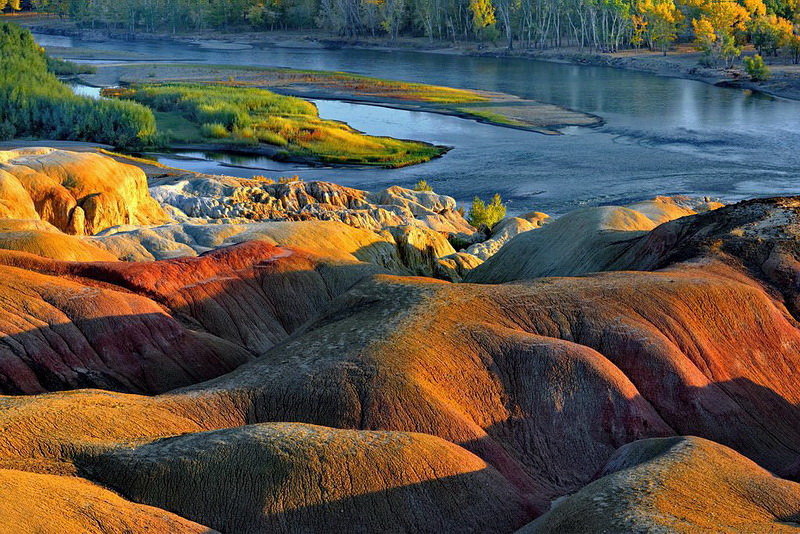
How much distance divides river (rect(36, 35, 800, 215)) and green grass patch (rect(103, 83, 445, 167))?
284 cm

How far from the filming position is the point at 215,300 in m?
25.6

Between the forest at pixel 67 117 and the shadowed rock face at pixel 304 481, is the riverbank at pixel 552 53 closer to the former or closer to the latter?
the forest at pixel 67 117

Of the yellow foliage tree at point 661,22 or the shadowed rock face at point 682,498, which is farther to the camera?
the yellow foliage tree at point 661,22

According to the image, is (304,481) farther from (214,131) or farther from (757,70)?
(757,70)

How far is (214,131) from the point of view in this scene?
273 feet

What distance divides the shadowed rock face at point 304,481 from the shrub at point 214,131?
230 feet

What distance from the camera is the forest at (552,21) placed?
129 meters

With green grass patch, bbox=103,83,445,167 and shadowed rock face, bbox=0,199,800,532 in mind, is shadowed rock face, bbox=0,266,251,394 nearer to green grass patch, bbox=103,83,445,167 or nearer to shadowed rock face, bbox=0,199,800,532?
shadowed rock face, bbox=0,199,800,532

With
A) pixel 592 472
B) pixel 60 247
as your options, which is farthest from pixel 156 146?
pixel 592 472

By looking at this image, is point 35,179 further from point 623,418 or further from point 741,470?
point 741,470

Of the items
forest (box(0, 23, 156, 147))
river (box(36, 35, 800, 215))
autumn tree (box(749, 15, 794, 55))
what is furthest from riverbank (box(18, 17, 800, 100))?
forest (box(0, 23, 156, 147))

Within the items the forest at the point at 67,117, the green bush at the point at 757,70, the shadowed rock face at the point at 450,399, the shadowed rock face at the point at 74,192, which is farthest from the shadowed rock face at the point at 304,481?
the green bush at the point at 757,70

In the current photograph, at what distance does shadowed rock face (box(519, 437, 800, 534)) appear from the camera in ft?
40.7

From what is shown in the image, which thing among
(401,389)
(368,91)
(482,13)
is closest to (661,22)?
(482,13)
